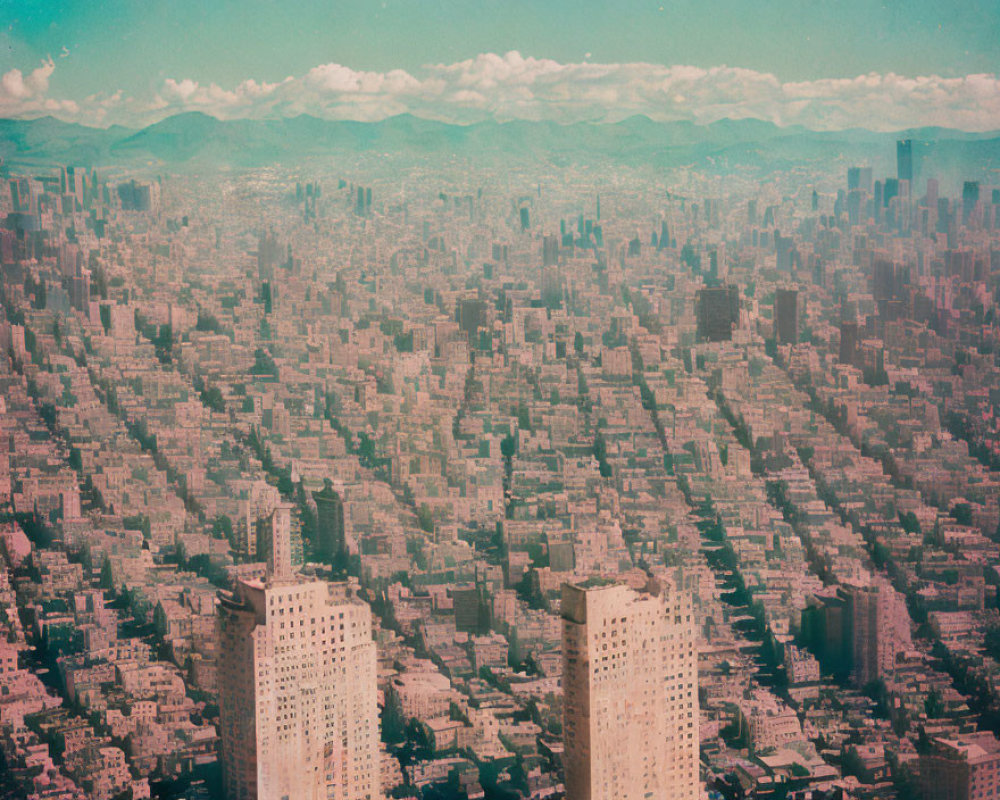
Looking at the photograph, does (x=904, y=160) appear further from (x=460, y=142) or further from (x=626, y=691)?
(x=626, y=691)

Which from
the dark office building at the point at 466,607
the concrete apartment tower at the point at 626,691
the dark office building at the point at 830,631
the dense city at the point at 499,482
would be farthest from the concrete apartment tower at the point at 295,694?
the dark office building at the point at 830,631

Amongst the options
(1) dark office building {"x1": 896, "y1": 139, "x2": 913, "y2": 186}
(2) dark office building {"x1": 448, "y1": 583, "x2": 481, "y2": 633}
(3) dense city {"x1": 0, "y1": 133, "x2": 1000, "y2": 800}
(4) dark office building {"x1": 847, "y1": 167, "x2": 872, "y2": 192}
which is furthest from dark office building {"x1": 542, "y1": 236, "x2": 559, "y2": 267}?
(2) dark office building {"x1": 448, "y1": 583, "x2": 481, "y2": 633}

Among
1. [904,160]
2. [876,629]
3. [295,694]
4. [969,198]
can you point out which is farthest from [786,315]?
[295,694]

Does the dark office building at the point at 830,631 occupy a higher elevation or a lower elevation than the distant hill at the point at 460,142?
lower

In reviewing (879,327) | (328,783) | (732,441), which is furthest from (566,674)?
(879,327)

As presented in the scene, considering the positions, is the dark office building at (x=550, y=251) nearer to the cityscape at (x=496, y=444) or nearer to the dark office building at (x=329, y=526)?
Answer: the cityscape at (x=496, y=444)

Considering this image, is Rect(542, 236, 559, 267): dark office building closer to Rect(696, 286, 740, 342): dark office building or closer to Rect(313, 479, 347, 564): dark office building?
Rect(696, 286, 740, 342): dark office building
